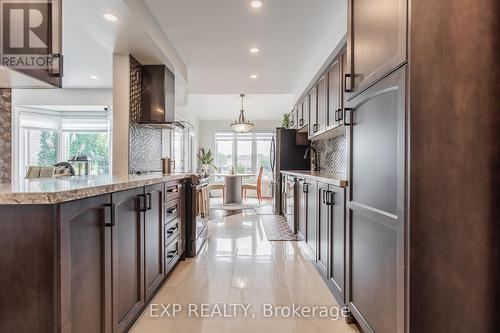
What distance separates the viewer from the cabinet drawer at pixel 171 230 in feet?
8.13

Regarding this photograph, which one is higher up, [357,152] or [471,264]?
[357,152]

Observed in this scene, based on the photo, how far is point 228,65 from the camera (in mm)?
4336

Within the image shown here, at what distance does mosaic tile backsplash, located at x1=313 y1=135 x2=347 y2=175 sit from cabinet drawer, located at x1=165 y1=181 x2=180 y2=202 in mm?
1906

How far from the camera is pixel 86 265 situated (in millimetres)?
1211

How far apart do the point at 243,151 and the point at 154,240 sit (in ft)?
26.3

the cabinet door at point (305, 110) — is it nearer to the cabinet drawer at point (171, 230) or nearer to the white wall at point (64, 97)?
the cabinet drawer at point (171, 230)

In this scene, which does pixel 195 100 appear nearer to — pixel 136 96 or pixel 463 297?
pixel 136 96

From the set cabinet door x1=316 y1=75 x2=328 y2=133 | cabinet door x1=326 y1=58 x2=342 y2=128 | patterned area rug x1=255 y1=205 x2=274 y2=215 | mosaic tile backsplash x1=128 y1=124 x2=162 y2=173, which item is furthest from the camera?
patterned area rug x1=255 y1=205 x2=274 y2=215

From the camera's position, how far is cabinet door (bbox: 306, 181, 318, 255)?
9.36 ft

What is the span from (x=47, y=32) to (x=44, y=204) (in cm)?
120

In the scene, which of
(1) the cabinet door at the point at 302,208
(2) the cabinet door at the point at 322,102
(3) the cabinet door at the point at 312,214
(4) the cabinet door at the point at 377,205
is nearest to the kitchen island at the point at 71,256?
(4) the cabinet door at the point at 377,205

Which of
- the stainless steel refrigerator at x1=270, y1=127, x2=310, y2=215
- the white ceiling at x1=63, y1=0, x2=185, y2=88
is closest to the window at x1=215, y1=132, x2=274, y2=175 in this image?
the stainless steel refrigerator at x1=270, y1=127, x2=310, y2=215

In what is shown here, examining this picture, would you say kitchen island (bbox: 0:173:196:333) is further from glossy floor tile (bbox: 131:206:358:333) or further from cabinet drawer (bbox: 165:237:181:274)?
cabinet drawer (bbox: 165:237:181:274)

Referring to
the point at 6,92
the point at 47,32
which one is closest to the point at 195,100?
the point at 6,92
